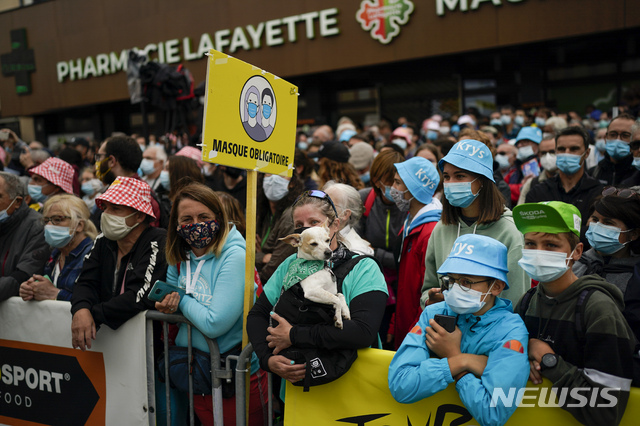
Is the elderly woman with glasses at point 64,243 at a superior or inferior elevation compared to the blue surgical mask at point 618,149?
inferior

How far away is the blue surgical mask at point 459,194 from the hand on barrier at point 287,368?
137 cm

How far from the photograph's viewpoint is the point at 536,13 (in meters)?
13.9

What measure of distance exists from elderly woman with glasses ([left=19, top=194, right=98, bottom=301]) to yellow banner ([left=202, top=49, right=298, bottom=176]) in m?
1.85

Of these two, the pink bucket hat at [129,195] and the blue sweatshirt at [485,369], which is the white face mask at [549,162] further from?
the pink bucket hat at [129,195]

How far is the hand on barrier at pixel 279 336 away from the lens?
2691 mm

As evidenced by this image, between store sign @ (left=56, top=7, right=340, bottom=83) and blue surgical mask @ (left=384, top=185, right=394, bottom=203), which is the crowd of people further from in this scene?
store sign @ (left=56, top=7, right=340, bottom=83)

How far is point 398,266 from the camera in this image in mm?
4164

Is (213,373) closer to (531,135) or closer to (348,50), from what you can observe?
(531,135)

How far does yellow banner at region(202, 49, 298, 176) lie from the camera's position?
2.99 metres

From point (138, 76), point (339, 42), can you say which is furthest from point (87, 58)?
point (138, 76)

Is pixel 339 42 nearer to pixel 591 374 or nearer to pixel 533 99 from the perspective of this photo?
pixel 533 99

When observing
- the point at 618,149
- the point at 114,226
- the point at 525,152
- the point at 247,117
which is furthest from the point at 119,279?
the point at 525,152

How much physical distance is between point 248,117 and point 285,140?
41 centimetres

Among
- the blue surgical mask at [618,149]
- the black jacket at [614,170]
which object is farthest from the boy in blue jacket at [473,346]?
the blue surgical mask at [618,149]
